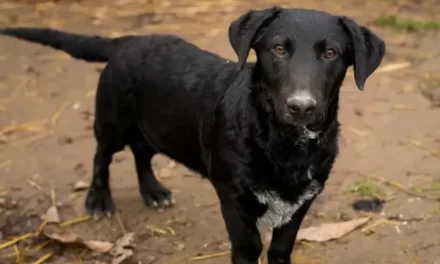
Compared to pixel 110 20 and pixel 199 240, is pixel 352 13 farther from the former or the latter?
pixel 199 240

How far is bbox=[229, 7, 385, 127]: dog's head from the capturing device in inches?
132

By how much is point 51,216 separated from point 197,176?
3.89 feet

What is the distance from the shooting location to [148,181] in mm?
5371

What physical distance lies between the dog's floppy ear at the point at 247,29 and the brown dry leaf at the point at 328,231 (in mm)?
1618

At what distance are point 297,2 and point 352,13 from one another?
0.91 m

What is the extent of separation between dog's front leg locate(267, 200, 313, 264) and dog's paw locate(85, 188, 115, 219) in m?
1.43

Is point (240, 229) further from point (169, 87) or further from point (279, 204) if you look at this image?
point (169, 87)

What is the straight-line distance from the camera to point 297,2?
10.1 metres

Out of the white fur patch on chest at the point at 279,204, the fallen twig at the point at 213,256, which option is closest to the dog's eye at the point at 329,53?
the white fur patch on chest at the point at 279,204

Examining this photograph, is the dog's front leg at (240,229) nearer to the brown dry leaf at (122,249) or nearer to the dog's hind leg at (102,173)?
the brown dry leaf at (122,249)

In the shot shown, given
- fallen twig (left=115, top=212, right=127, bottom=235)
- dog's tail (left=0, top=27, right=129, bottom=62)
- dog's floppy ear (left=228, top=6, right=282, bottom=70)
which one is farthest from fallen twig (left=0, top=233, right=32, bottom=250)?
dog's floppy ear (left=228, top=6, right=282, bottom=70)

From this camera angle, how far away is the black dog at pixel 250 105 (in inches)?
136

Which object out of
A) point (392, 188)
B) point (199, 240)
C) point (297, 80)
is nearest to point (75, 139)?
point (199, 240)

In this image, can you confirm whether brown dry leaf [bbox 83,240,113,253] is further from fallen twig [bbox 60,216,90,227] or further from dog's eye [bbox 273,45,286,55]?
dog's eye [bbox 273,45,286,55]
